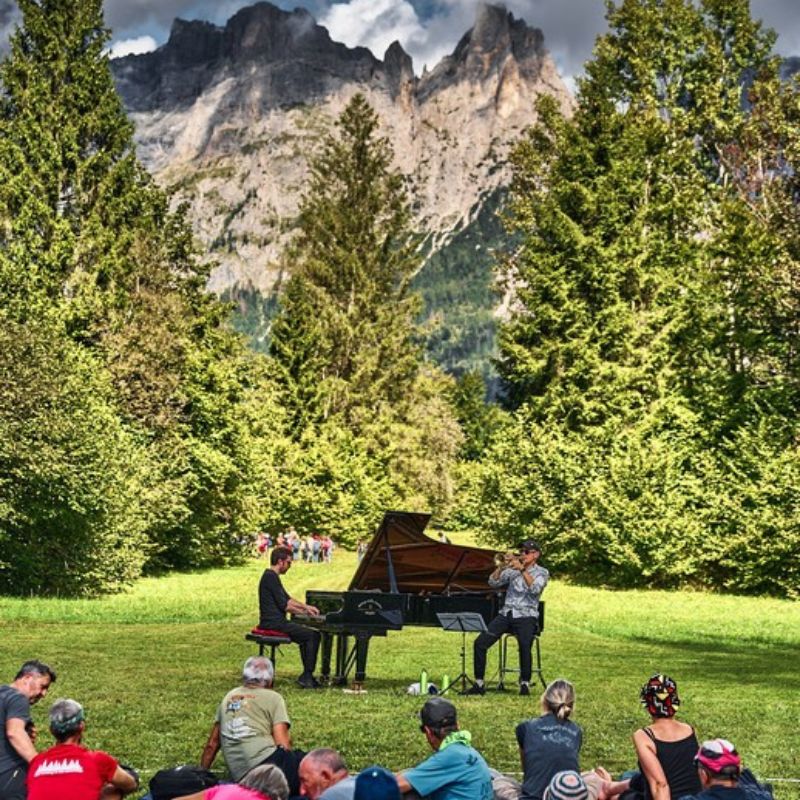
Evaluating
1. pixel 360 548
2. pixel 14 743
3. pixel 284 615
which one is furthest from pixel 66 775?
pixel 360 548

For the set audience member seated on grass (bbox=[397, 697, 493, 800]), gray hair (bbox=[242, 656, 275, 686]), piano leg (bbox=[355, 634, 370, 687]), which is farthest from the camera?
piano leg (bbox=[355, 634, 370, 687])

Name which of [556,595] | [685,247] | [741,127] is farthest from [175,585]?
[741,127]

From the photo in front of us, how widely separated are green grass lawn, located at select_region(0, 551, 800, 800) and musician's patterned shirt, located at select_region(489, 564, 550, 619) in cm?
126

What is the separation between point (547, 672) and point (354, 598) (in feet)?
16.9

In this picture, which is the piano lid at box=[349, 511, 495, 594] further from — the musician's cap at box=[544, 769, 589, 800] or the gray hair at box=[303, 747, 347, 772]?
the gray hair at box=[303, 747, 347, 772]

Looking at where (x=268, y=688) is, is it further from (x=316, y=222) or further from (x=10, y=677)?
(x=316, y=222)

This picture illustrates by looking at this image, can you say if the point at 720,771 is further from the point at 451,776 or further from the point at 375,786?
the point at 375,786

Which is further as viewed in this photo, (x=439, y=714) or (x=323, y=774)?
(x=439, y=714)

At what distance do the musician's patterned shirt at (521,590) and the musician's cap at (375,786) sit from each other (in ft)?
33.2

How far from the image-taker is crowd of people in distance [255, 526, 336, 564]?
60938mm

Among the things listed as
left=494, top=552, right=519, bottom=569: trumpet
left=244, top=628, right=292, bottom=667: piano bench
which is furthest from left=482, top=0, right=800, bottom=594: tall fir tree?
left=244, top=628, right=292, bottom=667: piano bench

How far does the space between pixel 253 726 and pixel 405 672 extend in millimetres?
11139

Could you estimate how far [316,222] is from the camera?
2847 inches

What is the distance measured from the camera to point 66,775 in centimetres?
790
